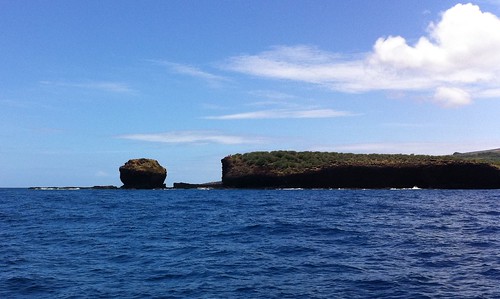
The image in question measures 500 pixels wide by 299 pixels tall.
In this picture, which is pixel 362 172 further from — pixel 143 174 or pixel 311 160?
pixel 143 174

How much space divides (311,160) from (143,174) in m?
51.7

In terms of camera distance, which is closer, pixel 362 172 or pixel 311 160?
pixel 362 172

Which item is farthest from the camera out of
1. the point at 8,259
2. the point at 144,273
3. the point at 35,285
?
the point at 8,259

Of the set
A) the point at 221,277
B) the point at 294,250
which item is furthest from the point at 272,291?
the point at 294,250

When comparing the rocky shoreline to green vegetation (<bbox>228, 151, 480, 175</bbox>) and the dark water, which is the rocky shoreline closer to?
green vegetation (<bbox>228, 151, 480, 175</bbox>)

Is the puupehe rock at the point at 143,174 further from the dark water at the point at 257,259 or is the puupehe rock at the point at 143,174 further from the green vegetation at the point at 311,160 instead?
the dark water at the point at 257,259

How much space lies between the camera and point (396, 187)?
389 feet

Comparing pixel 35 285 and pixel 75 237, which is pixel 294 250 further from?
pixel 75 237

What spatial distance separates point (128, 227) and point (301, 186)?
91449mm

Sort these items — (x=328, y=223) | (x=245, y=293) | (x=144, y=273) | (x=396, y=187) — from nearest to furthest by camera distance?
(x=245, y=293) < (x=144, y=273) < (x=328, y=223) < (x=396, y=187)

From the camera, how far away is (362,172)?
11781cm

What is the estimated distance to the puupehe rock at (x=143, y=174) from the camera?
5507 inches

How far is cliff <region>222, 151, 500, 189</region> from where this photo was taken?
113 m

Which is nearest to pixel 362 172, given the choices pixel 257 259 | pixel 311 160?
pixel 311 160
